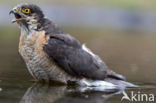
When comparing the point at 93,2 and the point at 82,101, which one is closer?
the point at 82,101

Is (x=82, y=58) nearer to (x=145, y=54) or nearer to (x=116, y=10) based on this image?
(x=145, y=54)

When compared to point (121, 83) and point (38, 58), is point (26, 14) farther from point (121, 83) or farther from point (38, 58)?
point (121, 83)

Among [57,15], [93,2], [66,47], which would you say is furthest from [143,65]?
[93,2]

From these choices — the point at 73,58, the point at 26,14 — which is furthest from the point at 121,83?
the point at 26,14

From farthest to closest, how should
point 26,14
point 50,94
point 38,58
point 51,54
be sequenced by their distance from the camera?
point 26,14, point 51,54, point 38,58, point 50,94

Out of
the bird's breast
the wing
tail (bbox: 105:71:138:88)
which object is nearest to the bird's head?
the bird's breast

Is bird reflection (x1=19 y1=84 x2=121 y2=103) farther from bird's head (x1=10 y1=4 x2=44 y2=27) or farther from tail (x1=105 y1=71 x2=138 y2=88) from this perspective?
bird's head (x1=10 y1=4 x2=44 y2=27)

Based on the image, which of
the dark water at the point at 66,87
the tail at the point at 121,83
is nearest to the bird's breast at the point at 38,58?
the dark water at the point at 66,87
